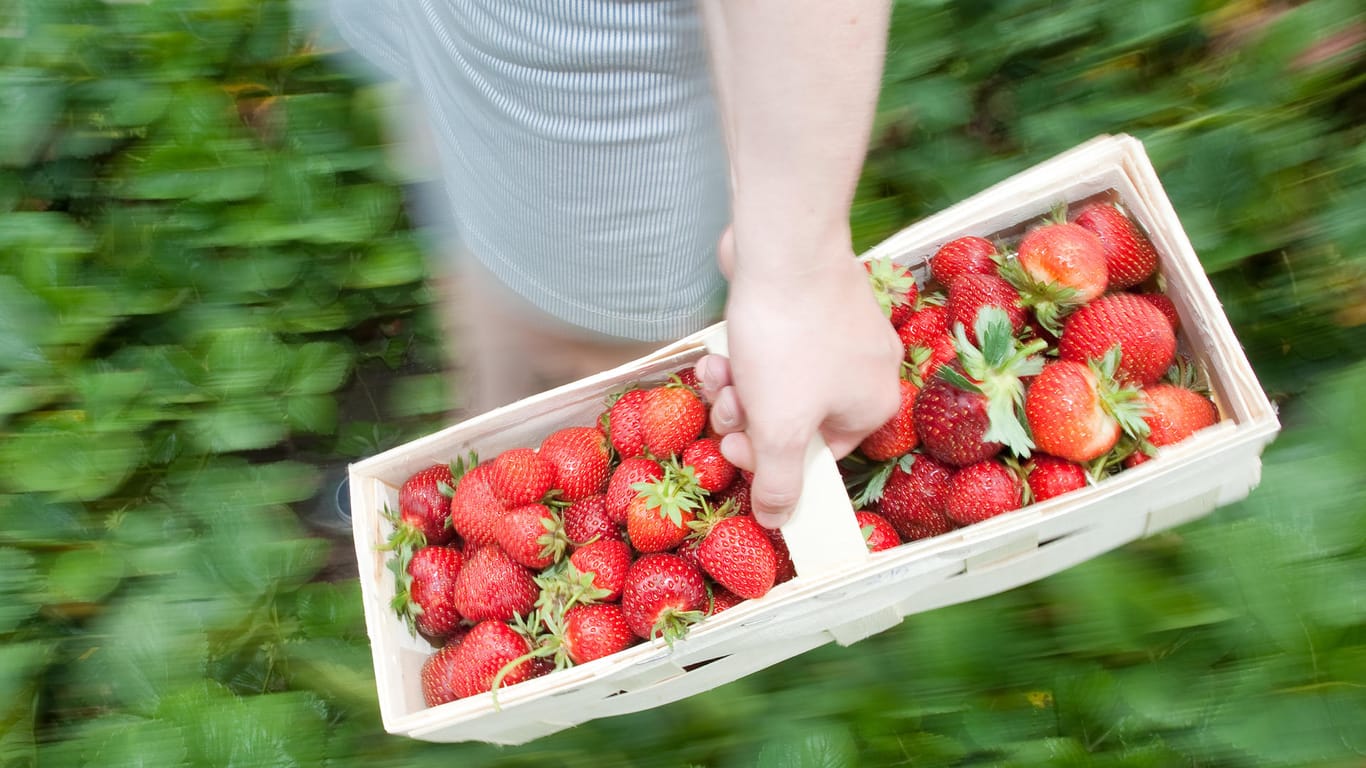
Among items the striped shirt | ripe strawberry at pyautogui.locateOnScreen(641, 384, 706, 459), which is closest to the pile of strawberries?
ripe strawberry at pyautogui.locateOnScreen(641, 384, 706, 459)

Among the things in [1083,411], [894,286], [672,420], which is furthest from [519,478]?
[1083,411]

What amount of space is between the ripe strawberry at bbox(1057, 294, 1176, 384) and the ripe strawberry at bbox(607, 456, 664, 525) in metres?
0.47

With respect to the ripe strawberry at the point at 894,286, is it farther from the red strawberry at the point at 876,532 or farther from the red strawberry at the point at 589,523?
the red strawberry at the point at 589,523

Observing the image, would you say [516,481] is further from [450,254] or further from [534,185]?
[450,254]

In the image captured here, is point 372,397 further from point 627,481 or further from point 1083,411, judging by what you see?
point 1083,411

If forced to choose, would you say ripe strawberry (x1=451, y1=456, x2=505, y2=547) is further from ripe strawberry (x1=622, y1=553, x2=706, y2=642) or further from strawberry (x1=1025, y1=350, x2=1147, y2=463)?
strawberry (x1=1025, y1=350, x2=1147, y2=463)

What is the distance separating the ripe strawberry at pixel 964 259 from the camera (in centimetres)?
111

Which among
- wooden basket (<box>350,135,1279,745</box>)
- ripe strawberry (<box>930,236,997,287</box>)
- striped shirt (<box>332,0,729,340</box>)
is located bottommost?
wooden basket (<box>350,135,1279,745</box>)

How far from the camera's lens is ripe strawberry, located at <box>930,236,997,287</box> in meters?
1.11

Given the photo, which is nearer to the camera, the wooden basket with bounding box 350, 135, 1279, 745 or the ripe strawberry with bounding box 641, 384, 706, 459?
the wooden basket with bounding box 350, 135, 1279, 745

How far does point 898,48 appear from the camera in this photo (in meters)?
1.55

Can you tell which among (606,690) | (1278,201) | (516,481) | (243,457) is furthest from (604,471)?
(1278,201)

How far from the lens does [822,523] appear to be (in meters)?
0.94

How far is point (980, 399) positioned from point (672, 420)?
32 cm
